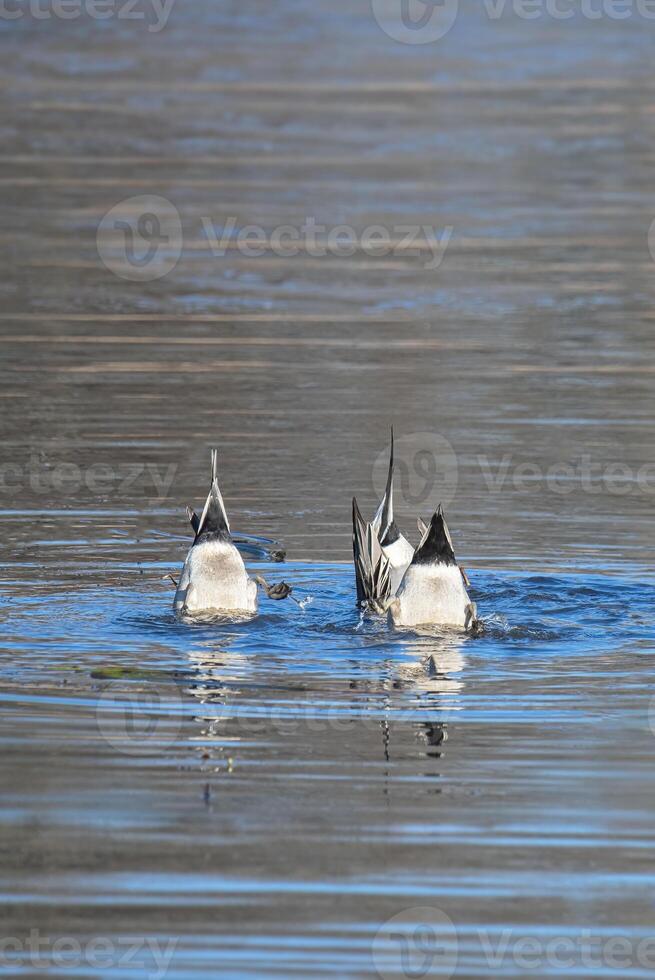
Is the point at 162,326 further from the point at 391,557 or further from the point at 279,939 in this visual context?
the point at 279,939

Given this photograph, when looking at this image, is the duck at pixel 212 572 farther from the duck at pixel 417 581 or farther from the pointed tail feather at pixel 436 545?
the pointed tail feather at pixel 436 545

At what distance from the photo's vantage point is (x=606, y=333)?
48.4 feet

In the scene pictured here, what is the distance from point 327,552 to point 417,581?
1447mm

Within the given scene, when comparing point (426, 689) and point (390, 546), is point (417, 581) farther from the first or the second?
point (426, 689)

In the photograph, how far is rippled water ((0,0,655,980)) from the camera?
17.2ft

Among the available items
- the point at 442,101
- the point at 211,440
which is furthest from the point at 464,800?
the point at 442,101

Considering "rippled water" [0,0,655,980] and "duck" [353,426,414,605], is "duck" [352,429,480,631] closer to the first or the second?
"duck" [353,426,414,605]

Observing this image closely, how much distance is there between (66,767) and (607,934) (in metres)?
2.05

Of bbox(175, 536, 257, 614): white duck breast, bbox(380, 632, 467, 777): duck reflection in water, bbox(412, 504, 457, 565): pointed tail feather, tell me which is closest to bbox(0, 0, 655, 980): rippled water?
bbox(380, 632, 467, 777): duck reflection in water

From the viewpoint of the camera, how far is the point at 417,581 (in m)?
7.90

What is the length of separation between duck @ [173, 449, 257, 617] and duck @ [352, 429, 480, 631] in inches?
21.0

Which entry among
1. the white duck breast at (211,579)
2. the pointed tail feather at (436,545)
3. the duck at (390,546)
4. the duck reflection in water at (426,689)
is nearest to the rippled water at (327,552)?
the duck reflection in water at (426,689)

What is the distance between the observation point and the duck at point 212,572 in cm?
798

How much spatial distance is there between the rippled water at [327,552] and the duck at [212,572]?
0.14 m
